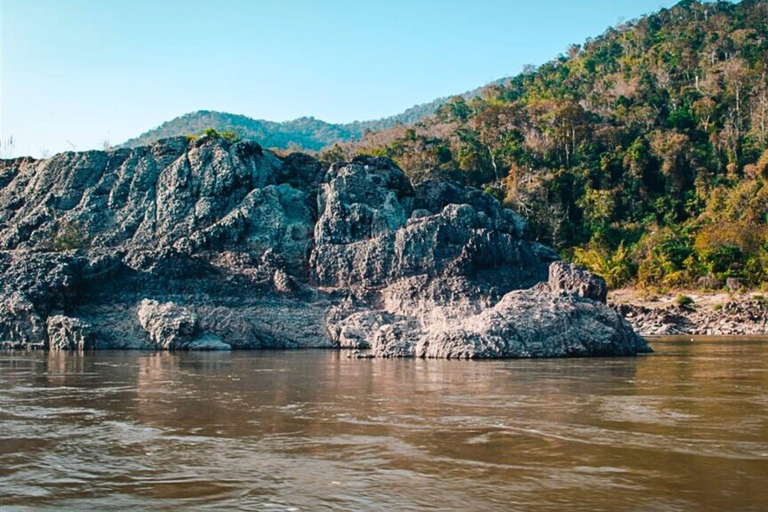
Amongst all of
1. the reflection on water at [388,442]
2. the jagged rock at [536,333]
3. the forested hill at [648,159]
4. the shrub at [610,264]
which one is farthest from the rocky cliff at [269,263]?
the forested hill at [648,159]

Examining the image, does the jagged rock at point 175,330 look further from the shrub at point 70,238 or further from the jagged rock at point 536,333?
the shrub at point 70,238

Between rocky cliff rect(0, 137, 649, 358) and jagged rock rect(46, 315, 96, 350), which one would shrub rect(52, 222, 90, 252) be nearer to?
rocky cliff rect(0, 137, 649, 358)

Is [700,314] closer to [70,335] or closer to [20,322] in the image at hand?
[70,335]

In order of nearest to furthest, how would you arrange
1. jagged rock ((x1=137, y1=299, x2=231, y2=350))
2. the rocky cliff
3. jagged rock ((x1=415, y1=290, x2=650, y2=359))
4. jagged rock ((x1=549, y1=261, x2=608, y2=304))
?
1. jagged rock ((x1=415, y1=290, x2=650, y2=359))
2. the rocky cliff
3. jagged rock ((x1=549, y1=261, x2=608, y2=304))
4. jagged rock ((x1=137, y1=299, x2=231, y2=350))

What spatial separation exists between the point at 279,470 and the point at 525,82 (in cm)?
11418

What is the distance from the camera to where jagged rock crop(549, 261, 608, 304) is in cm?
2673

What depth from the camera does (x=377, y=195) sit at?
3666 centimetres

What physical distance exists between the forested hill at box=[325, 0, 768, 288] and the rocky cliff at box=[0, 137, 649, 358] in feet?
85.4

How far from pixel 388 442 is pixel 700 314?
43.9 metres

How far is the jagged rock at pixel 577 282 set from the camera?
26734 mm

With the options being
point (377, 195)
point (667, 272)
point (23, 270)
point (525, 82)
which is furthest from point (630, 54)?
point (23, 270)

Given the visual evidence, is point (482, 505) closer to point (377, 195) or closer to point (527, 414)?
point (527, 414)

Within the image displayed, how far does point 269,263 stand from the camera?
107 feet

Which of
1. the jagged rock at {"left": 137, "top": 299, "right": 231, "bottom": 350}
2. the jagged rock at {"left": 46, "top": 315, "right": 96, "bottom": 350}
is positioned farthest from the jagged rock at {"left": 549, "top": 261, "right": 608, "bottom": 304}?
the jagged rock at {"left": 46, "top": 315, "right": 96, "bottom": 350}
